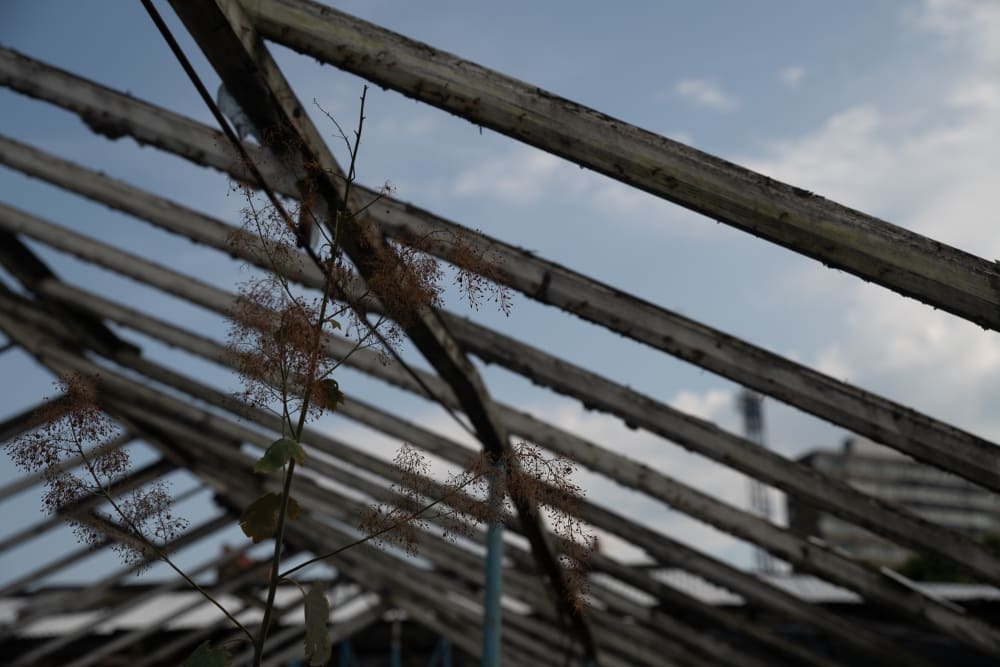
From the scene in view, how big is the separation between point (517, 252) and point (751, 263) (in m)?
0.72

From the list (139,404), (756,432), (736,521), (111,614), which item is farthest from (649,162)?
(756,432)

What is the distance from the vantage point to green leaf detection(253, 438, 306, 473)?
103 centimetres

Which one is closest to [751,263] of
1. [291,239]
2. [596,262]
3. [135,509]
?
[596,262]

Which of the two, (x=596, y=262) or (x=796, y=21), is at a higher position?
(x=796, y=21)

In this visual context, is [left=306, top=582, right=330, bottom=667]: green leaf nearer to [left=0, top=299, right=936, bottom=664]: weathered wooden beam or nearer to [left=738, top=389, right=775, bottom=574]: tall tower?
[left=0, top=299, right=936, bottom=664]: weathered wooden beam

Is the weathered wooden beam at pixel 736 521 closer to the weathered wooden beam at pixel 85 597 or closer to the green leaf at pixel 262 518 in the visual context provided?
the green leaf at pixel 262 518

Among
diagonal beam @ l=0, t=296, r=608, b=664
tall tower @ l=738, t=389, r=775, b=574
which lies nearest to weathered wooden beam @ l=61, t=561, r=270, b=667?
diagonal beam @ l=0, t=296, r=608, b=664

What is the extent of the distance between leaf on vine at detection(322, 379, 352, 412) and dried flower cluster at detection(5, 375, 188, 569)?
0.23 m

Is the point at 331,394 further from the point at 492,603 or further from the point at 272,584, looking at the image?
the point at 492,603

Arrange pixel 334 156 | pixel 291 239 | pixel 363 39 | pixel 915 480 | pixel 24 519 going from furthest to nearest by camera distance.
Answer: pixel 915 480
pixel 24 519
pixel 334 156
pixel 363 39
pixel 291 239

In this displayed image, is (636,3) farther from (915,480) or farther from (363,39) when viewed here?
(915,480)

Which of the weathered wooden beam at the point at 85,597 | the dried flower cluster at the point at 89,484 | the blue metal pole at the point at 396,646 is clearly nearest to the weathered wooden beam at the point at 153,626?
the weathered wooden beam at the point at 85,597

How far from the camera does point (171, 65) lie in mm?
2602

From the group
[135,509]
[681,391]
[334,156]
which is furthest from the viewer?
[681,391]
